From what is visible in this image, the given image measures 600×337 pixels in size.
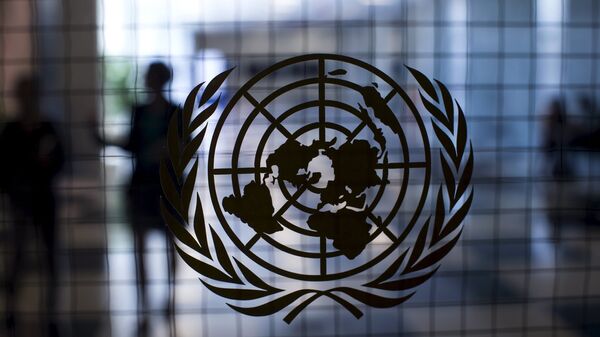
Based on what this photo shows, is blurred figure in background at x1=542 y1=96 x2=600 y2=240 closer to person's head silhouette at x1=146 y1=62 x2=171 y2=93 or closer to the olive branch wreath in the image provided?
the olive branch wreath

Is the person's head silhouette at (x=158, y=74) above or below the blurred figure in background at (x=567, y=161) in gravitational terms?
above

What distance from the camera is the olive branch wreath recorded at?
2299mm

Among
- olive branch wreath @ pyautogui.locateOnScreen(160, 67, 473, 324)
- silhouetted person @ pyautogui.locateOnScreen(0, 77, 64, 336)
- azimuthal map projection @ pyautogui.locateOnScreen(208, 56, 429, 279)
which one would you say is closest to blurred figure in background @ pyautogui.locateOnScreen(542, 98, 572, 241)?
olive branch wreath @ pyautogui.locateOnScreen(160, 67, 473, 324)

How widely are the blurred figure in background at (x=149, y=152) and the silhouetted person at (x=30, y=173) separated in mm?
209

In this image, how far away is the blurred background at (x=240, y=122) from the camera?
228cm

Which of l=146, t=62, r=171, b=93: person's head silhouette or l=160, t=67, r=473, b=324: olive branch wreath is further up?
l=146, t=62, r=171, b=93: person's head silhouette

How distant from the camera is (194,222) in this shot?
2328mm

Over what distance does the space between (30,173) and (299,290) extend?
100 cm

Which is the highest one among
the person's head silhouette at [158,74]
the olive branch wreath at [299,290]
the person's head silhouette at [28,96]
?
the person's head silhouette at [158,74]

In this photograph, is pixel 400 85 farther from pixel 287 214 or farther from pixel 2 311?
pixel 2 311

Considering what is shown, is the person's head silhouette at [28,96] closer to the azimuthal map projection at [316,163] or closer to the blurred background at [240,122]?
the blurred background at [240,122]

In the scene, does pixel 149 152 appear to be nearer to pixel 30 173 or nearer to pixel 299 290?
pixel 30 173

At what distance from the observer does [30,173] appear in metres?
2.32

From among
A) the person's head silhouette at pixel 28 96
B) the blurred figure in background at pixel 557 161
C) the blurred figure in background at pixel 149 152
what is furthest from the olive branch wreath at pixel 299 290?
the person's head silhouette at pixel 28 96
